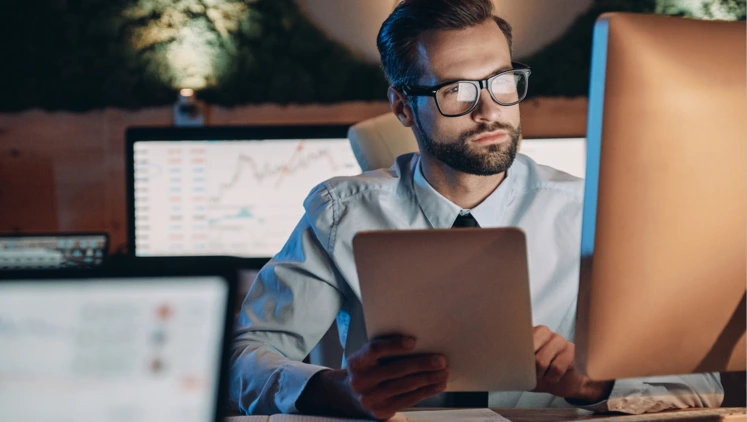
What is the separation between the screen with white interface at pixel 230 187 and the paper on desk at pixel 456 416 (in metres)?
1.38

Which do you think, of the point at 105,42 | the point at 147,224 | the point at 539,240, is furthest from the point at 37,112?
the point at 539,240

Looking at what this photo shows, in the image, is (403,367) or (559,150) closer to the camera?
(403,367)

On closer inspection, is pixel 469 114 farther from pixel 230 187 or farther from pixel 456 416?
pixel 230 187

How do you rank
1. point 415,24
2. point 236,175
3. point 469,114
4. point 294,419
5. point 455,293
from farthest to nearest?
point 236,175 → point 415,24 → point 469,114 → point 294,419 → point 455,293

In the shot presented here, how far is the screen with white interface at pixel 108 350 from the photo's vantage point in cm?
48

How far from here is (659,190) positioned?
58cm

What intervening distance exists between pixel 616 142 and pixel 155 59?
7.16 ft

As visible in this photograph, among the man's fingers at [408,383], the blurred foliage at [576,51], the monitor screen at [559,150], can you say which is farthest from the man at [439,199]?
the blurred foliage at [576,51]

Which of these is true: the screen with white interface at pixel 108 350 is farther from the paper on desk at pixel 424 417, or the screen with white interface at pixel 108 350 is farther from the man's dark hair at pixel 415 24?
the man's dark hair at pixel 415 24

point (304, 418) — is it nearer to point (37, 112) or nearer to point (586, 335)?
point (586, 335)

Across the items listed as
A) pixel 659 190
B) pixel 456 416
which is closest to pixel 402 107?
pixel 456 416

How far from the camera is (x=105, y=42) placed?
2455 mm

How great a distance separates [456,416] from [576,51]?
196cm

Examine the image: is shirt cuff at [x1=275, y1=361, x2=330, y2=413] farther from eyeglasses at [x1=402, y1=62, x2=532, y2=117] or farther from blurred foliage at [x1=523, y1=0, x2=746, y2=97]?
blurred foliage at [x1=523, y1=0, x2=746, y2=97]
